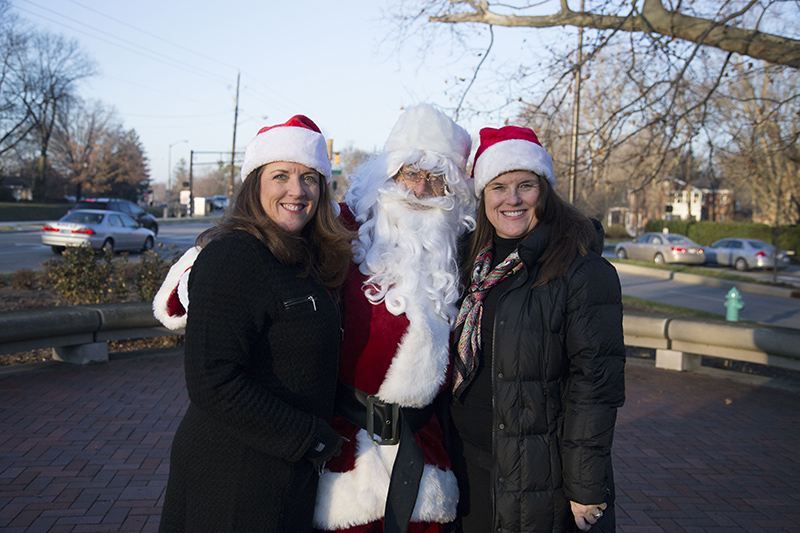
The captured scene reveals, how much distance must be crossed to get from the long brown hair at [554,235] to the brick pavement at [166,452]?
206cm

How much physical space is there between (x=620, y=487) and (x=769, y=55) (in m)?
4.78

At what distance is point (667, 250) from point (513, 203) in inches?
1069

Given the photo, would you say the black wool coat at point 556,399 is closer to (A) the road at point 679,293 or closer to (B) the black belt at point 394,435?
(B) the black belt at point 394,435

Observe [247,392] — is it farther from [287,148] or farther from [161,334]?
[161,334]

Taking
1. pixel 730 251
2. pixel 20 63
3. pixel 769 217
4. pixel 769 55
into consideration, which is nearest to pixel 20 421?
pixel 769 55

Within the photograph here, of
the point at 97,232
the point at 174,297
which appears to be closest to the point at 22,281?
the point at 97,232

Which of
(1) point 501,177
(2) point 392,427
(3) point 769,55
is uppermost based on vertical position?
(3) point 769,55

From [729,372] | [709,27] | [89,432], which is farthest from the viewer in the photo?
[729,372]

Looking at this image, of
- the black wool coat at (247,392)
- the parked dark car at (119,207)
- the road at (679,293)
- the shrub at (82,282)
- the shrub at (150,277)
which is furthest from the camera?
the parked dark car at (119,207)

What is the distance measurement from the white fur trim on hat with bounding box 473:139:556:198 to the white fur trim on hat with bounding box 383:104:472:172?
0.85 ft

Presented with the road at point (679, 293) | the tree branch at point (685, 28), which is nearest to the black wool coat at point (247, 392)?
the tree branch at point (685, 28)

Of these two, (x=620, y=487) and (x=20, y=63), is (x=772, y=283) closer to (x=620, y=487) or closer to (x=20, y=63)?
(x=620, y=487)

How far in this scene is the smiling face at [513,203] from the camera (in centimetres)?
245

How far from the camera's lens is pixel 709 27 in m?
5.96
